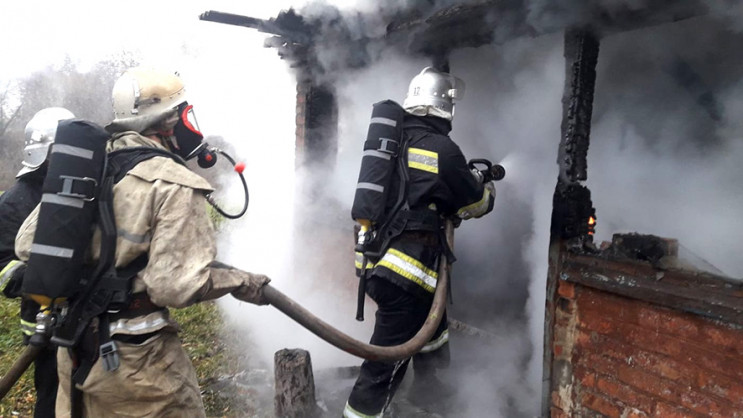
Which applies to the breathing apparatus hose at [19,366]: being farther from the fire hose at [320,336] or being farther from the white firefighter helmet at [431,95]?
the white firefighter helmet at [431,95]

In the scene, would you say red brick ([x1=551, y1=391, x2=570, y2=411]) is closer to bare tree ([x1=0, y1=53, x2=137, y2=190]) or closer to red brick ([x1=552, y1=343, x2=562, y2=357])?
red brick ([x1=552, y1=343, x2=562, y2=357])

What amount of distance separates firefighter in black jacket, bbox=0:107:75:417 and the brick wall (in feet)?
9.18

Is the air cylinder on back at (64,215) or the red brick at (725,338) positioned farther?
the red brick at (725,338)

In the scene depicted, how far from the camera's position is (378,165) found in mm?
3297

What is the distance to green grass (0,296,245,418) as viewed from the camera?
4184mm

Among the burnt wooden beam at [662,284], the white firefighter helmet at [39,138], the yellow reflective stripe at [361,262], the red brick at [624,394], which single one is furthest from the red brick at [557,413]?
the white firefighter helmet at [39,138]

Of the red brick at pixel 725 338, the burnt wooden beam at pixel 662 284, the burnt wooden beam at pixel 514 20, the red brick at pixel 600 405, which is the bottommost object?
the red brick at pixel 600 405

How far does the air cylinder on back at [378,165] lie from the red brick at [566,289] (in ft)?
3.63

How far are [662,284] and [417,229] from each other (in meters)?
1.33

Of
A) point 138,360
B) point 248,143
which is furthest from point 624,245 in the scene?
point 248,143

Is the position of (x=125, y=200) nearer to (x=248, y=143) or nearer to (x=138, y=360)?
(x=138, y=360)

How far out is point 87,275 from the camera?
7.20 ft

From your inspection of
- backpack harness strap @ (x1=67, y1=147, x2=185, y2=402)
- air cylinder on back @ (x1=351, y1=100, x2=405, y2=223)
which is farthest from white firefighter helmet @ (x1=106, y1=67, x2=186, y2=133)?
air cylinder on back @ (x1=351, y1=100, x2=405, y2=223)

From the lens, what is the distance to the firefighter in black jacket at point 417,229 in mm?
3295
